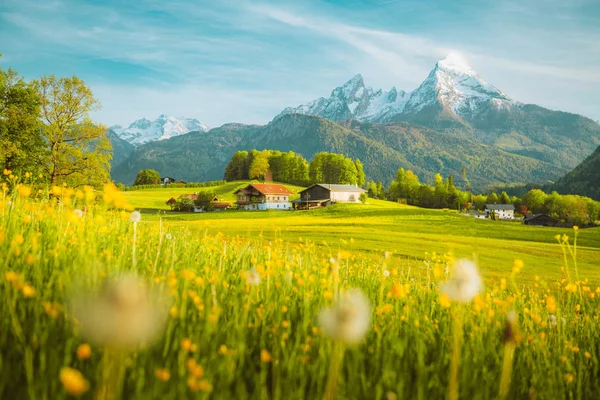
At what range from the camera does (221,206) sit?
85.3 metres

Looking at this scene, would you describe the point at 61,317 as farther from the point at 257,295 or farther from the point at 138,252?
the point at 138,252

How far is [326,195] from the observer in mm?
92188

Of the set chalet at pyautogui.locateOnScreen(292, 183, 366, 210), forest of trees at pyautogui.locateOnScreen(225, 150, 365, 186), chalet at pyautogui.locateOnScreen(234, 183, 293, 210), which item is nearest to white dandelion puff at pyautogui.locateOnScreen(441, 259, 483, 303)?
chalet at pyautogui.locateOnScreen(292, 183, 366, 210)

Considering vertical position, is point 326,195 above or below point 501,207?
above

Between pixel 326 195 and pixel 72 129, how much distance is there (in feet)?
219

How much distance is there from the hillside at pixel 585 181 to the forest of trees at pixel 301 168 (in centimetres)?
11668

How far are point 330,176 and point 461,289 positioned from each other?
121156 millimetres

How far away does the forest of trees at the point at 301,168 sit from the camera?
120562 mm

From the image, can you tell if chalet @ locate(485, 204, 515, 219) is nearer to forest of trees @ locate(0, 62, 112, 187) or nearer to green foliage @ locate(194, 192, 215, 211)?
green foliage @ locate(194, 192, 215, 211)

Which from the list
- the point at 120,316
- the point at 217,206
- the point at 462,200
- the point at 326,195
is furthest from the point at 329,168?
the point at 120,316

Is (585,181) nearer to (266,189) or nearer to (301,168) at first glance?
(301,168)

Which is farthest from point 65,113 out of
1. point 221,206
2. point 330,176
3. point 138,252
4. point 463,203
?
point 463,203

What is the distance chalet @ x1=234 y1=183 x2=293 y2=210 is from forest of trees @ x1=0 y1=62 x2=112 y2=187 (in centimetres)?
6039

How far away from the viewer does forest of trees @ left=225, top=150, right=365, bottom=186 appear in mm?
120562
